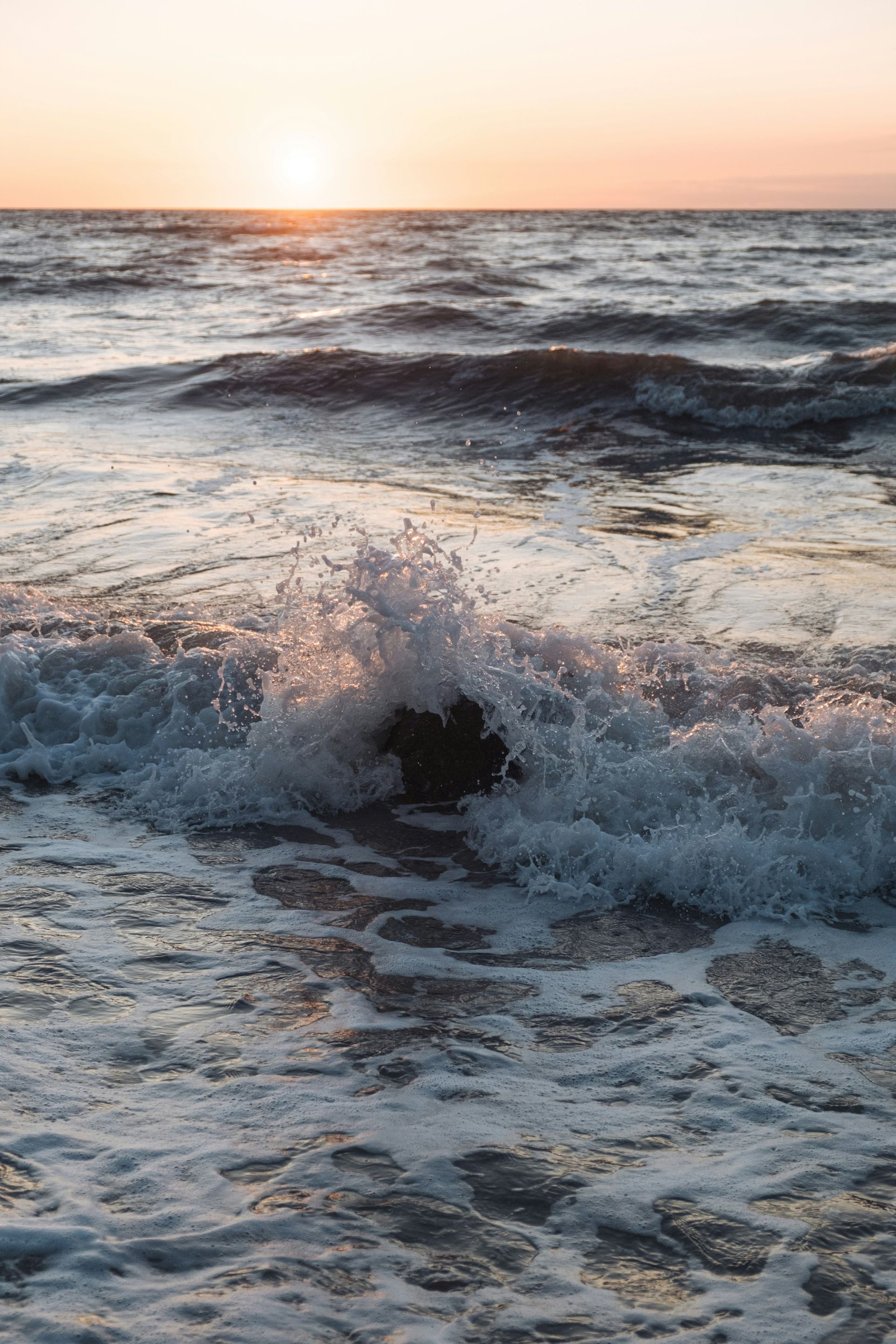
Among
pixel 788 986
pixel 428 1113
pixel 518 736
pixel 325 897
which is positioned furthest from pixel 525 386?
pixel 428 1113

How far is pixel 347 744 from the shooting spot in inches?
193

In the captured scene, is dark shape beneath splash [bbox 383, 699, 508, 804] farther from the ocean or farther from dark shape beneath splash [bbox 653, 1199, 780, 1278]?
dark shape beneath splash [bbox 653, 1199, 780, 1278]

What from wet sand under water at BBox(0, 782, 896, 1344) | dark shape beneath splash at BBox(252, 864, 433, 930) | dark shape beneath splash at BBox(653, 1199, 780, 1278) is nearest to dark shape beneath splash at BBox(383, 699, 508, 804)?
wet sand under water at BBox(0, 782, 896, 1344)

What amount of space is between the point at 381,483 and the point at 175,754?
18.3ft

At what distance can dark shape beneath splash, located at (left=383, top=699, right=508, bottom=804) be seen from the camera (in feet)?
15.6

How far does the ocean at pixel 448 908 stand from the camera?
2.36m

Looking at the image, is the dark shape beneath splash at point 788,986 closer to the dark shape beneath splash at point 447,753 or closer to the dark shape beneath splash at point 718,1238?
the dark shape beneath splash at point 718,1238

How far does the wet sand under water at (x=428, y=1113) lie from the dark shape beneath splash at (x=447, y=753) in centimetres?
61

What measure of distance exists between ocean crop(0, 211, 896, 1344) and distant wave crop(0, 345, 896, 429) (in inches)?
136

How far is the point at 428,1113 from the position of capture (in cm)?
281

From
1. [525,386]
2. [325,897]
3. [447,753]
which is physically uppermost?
[525,386]

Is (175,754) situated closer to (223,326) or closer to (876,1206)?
(876,1206)

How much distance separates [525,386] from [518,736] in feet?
35.4

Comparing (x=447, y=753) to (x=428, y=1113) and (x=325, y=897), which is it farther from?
(x=428, y=1113)
